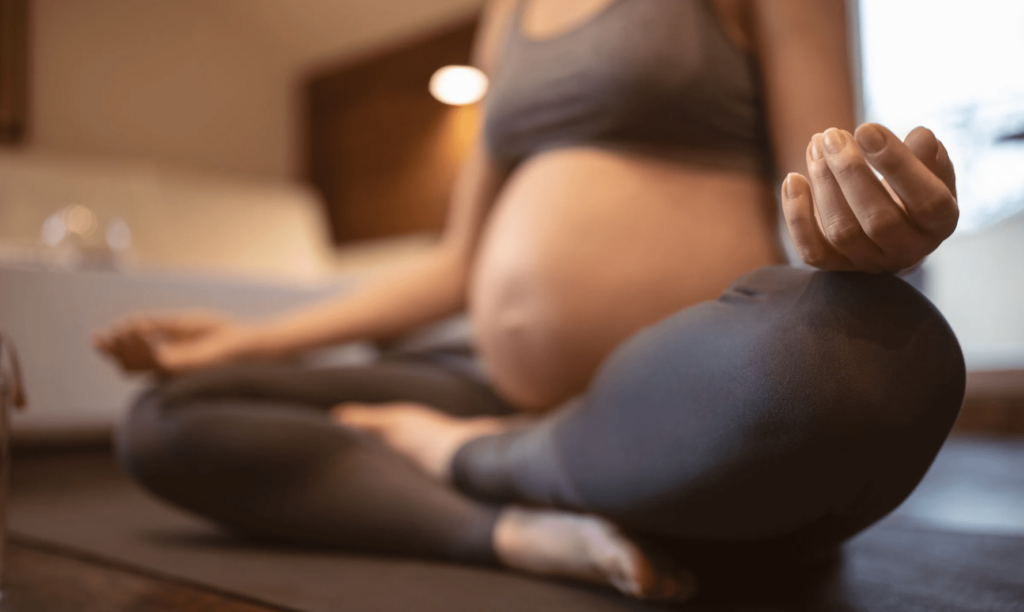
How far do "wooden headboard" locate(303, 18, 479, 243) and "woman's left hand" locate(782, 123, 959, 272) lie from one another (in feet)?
9.97

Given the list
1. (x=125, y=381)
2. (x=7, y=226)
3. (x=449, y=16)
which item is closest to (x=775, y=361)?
(x=125, y=381)

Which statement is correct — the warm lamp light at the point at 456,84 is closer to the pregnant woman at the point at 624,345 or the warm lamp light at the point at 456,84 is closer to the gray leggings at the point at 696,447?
the pregnant woman at the point at 624,345

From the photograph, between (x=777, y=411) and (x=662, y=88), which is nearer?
(x=777, y=411)

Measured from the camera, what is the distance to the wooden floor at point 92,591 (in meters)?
0.54

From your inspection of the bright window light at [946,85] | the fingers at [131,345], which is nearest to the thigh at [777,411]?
the bright window light at [946,85]

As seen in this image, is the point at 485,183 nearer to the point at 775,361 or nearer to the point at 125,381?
the point at 775,361

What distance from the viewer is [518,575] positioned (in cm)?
60

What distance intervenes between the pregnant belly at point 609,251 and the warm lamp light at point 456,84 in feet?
8.89

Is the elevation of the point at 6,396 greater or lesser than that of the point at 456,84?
lesser

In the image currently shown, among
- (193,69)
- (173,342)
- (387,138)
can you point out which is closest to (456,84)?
(387,138)

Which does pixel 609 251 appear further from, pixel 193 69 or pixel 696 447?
pixel 193 69

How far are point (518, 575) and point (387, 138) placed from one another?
11.0 feet

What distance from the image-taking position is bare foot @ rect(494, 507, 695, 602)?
0.48 meters

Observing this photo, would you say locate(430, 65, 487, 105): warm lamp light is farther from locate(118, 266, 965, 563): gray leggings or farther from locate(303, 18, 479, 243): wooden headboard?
locate(118, 266, 965, 563): gray leggings
